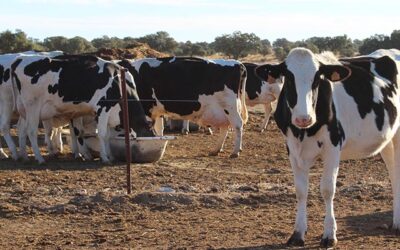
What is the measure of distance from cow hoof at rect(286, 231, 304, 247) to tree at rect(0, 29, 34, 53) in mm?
41751

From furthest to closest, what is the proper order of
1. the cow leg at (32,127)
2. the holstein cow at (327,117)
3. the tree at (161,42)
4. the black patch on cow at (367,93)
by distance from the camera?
the tree at (161,42), the cow leg at (32,127), the black patch on cow at (367,93), the holstein cow at (327,117)

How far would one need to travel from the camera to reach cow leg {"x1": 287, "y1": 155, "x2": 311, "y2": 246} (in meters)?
8.22

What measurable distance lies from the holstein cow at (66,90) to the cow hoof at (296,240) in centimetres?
798

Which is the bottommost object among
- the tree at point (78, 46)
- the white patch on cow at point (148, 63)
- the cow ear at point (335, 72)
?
the white patch on cow at point (148, 63)

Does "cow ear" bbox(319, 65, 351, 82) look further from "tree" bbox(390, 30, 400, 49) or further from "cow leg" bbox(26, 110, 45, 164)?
"tree" bbox(390, 30, 400, 49)

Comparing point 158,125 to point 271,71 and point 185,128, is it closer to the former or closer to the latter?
point 185,128

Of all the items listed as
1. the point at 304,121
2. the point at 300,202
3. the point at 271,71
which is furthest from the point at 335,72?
the point at 300,202

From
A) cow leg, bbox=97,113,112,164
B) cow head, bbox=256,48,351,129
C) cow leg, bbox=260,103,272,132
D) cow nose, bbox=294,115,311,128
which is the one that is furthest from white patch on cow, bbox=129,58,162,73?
cow nose, bbox=294,115,311,128

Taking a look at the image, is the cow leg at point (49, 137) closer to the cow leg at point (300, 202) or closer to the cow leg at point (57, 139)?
the cow leg at point (57, 139)

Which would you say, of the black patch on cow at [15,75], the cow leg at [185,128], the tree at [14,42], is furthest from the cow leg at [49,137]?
the tree at [14,42]

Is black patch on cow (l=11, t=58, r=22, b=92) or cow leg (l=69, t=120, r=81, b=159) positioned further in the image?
cow leg (l=69, t=120, r=81, b=159)

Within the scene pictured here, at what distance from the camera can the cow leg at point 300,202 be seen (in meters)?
8.22

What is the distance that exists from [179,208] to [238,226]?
53.5 inches

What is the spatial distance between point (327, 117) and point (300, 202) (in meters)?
1.07
